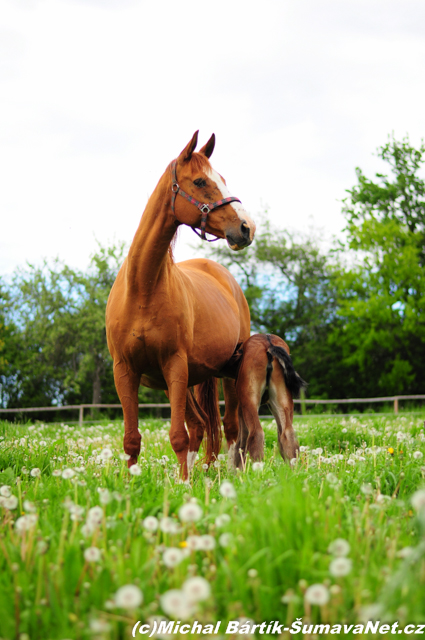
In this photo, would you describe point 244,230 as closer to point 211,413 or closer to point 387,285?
point 211,413

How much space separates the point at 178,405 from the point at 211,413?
215cm

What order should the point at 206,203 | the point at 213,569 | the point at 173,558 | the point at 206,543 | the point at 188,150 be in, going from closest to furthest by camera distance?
the point at 173,558
the point at 206,543
the point at 213,569
the point at 206,203
the point at 188,150

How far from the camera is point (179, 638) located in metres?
1.63

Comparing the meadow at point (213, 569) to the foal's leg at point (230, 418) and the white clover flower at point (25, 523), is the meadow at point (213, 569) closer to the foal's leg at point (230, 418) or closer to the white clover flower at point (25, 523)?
the white clover flower at point (25, 523)

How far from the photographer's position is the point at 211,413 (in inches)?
269

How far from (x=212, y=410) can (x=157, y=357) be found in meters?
2.21

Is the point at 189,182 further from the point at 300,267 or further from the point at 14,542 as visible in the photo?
the point at 300,267

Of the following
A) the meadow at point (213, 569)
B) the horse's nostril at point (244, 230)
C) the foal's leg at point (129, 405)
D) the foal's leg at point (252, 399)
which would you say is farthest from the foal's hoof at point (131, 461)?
the horse's nostril at point (244, 230)

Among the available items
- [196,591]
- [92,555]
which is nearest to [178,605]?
[196,591]

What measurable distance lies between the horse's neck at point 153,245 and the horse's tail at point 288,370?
156 centimetres

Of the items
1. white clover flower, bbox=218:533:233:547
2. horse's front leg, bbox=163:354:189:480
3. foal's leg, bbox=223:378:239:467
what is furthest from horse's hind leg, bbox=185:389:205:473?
white clover flower, bbox=218:533:233:547

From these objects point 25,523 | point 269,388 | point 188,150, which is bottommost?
point 25,523

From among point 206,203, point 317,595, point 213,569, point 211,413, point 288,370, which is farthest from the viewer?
point 211,413

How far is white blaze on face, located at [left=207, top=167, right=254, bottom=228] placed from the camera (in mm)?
4426
